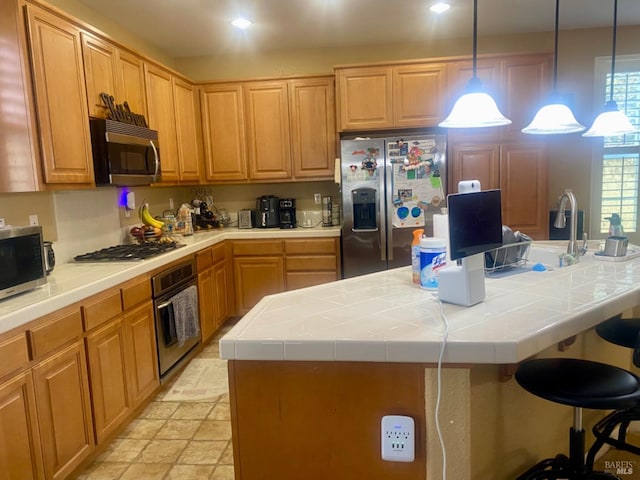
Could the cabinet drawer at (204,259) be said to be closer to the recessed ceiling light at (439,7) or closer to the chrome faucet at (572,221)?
the chrome faucet at (572,221)

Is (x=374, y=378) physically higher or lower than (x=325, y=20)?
lower

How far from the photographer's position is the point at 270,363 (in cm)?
132

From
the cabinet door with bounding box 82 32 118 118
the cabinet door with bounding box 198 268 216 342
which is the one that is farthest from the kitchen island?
the cabinet door with bounding box 198 268 216 342

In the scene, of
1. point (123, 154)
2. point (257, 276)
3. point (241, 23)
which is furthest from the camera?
point (257, 276)

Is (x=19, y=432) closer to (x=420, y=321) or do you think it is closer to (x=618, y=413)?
(x=420, y=321)

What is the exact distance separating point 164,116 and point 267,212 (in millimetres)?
1325

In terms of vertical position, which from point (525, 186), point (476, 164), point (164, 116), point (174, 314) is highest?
point (164, 116)

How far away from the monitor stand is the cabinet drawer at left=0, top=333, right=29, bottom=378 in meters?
1.63

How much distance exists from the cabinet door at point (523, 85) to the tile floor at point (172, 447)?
129 inches

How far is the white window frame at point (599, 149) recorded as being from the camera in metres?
4.14

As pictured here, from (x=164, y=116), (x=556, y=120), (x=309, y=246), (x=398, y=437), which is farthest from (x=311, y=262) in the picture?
(x=398, y=437)

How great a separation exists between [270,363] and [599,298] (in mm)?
1137

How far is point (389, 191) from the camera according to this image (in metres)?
3.82

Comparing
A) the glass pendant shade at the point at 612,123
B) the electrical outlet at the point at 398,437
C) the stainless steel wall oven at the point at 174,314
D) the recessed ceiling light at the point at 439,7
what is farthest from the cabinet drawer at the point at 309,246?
the electrical outlet at the point at 398,437
